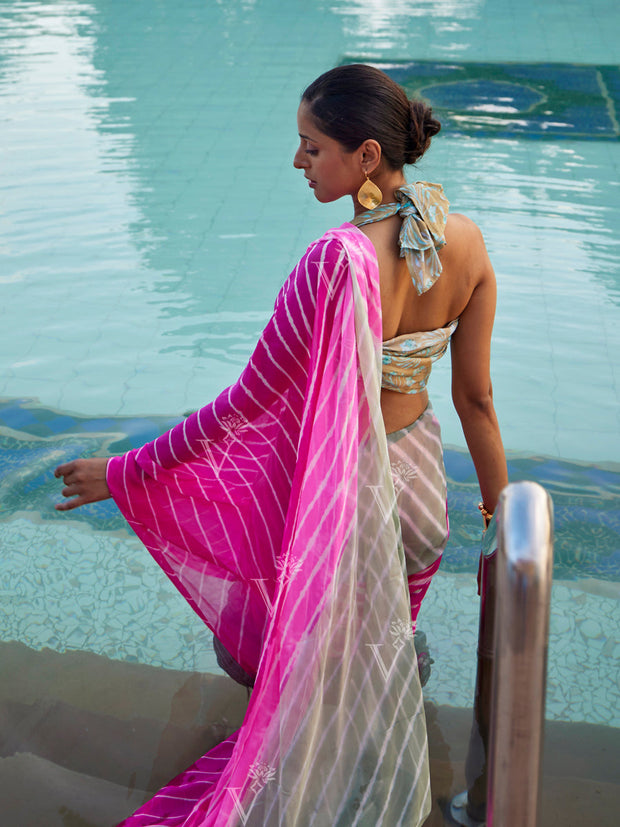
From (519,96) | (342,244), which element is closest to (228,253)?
(519,96)

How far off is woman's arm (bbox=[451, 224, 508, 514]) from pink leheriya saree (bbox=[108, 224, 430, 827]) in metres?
0.26

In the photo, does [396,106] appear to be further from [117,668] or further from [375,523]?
[117,668]

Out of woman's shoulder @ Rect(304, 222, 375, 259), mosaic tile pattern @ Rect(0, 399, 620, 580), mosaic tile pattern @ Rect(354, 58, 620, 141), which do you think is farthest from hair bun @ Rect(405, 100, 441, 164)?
mosaic tile pattern @ Rect(354, 58, 620, 141)

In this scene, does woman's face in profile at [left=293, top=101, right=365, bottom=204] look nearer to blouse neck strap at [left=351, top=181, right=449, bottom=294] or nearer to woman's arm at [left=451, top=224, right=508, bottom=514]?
blouse neck strap at [left=351, top=181, right=449, bottom=294]

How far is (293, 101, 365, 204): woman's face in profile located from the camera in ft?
4.99

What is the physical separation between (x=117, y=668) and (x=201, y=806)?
65 cm

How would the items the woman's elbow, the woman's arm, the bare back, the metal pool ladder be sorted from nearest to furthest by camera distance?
1. the metal pool ladder
2. the bare back
3. the woman's arm
4. the woman's elbow

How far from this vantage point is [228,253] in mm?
4758

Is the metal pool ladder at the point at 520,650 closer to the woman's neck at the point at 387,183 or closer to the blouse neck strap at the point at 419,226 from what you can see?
the blouse neck strap at the point at 419,226

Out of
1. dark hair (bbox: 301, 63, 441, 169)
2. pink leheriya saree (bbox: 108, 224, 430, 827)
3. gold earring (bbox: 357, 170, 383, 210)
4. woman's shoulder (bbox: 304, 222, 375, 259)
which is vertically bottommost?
pink leheriya saree (bbox: 108, 224, 430, 827)

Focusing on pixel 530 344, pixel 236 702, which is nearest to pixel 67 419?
pixel 236 702

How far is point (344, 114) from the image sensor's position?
1.49m

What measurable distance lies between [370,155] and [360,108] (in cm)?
8

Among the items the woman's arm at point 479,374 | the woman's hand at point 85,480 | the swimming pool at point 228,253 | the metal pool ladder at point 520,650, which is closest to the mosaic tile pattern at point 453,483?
the swimming pool at point 228,253
